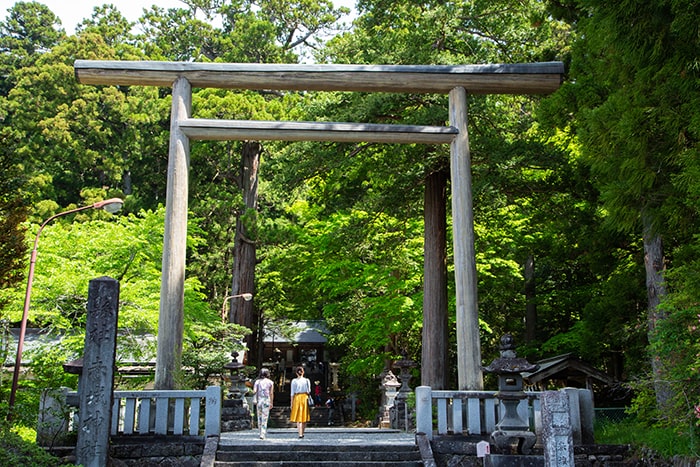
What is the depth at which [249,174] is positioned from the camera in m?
24.2

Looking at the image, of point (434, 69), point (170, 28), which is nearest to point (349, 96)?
point (434, 69)

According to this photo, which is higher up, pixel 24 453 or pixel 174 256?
pixel 174 256

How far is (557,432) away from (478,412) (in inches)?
77.8

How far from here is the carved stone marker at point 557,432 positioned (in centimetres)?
668

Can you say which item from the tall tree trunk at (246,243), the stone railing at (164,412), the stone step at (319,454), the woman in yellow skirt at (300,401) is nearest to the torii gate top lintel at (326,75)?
the stone railing at (164,412)

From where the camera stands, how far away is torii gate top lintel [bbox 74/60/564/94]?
9.85 meters

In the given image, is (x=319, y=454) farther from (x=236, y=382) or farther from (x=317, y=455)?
(x=236, y=382)

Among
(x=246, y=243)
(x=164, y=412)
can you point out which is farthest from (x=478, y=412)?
(x=246, y=243)

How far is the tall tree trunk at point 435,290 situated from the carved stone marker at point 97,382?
7.38 metres

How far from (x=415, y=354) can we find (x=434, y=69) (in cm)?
1471

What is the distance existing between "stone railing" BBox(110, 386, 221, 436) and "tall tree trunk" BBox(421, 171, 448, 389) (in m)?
5.97

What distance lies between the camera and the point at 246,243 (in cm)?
2334

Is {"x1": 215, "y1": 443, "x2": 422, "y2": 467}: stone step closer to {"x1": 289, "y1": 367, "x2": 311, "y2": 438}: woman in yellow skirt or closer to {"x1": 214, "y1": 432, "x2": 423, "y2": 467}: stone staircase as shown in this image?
{"x1": 214, "y1": 432, "x2": 423, "y2": 467}: stone staircase

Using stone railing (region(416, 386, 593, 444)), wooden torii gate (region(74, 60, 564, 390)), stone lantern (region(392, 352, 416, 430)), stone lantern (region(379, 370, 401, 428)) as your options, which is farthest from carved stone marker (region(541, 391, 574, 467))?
stone lantern (region(379, 370, 401, 428))
